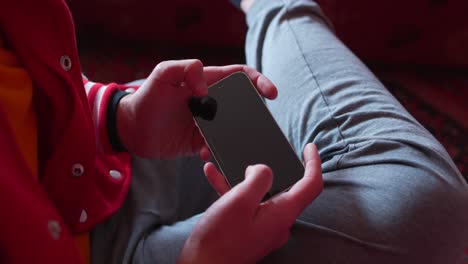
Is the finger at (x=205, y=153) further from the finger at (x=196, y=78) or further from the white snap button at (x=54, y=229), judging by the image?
the white snap button at (x=54, y=229)

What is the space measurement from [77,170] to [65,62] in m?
0.11

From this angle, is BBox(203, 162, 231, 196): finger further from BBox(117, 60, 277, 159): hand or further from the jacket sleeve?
the jacket sleeve

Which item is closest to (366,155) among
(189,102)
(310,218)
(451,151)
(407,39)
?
(310,218)

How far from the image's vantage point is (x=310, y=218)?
44 cm

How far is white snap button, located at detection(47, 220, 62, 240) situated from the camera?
336 mm

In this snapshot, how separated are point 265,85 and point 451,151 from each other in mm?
638

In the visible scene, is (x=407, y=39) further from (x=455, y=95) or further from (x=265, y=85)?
(x=265, y=85)

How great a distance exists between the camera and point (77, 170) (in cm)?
42

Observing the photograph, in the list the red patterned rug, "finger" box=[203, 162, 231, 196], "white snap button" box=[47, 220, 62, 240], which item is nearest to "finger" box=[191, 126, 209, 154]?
"finger" box=[203, 162, 231, 196]

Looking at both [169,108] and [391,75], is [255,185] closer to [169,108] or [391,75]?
[169,108]

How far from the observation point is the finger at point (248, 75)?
50 cm

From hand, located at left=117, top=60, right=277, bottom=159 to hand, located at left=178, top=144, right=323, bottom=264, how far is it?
0.44 ft

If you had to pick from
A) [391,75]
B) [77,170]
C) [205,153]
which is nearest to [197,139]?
[205,153]

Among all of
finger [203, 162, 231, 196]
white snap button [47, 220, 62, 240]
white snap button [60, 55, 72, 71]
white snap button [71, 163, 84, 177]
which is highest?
white snap button [60, 55, 72, 71]
